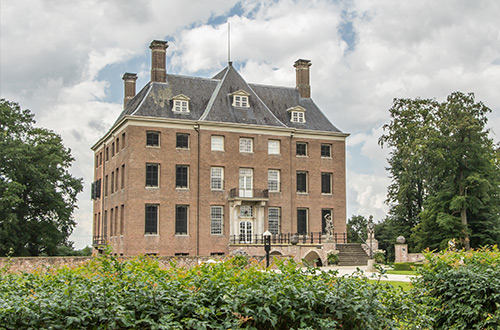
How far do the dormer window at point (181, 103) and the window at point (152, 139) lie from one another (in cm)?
218

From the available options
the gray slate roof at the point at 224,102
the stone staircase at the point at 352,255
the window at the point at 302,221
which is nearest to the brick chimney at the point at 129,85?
the gray slate roof at the point at 224,102

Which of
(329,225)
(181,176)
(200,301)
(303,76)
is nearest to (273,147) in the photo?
(329,225)

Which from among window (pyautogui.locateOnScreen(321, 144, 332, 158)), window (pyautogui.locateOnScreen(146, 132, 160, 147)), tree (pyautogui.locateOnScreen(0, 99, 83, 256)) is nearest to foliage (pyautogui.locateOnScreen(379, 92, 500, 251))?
window (pyautogui.locateOnScreen(321, 144, 332, 158))

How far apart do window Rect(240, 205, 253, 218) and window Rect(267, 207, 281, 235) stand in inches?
49.9

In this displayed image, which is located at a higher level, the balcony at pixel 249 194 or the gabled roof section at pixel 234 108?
the gabled roof section at pixel 234 108

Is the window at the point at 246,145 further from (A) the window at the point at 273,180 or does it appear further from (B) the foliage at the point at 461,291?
(B) the foliage at the point at 461,291

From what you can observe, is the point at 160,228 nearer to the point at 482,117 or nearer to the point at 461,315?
the point at 482,117

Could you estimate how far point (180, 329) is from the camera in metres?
5.92

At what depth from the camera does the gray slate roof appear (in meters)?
40.0

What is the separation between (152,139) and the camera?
3891 cm

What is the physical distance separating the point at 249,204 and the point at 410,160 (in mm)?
13026

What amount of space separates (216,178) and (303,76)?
11601 mm

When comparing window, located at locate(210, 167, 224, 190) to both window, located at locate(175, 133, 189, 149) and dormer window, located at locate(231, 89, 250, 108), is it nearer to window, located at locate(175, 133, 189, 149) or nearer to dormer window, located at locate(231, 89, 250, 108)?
window, located at locate(175, 133, 189, 149)

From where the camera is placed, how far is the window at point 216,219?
129 feet
